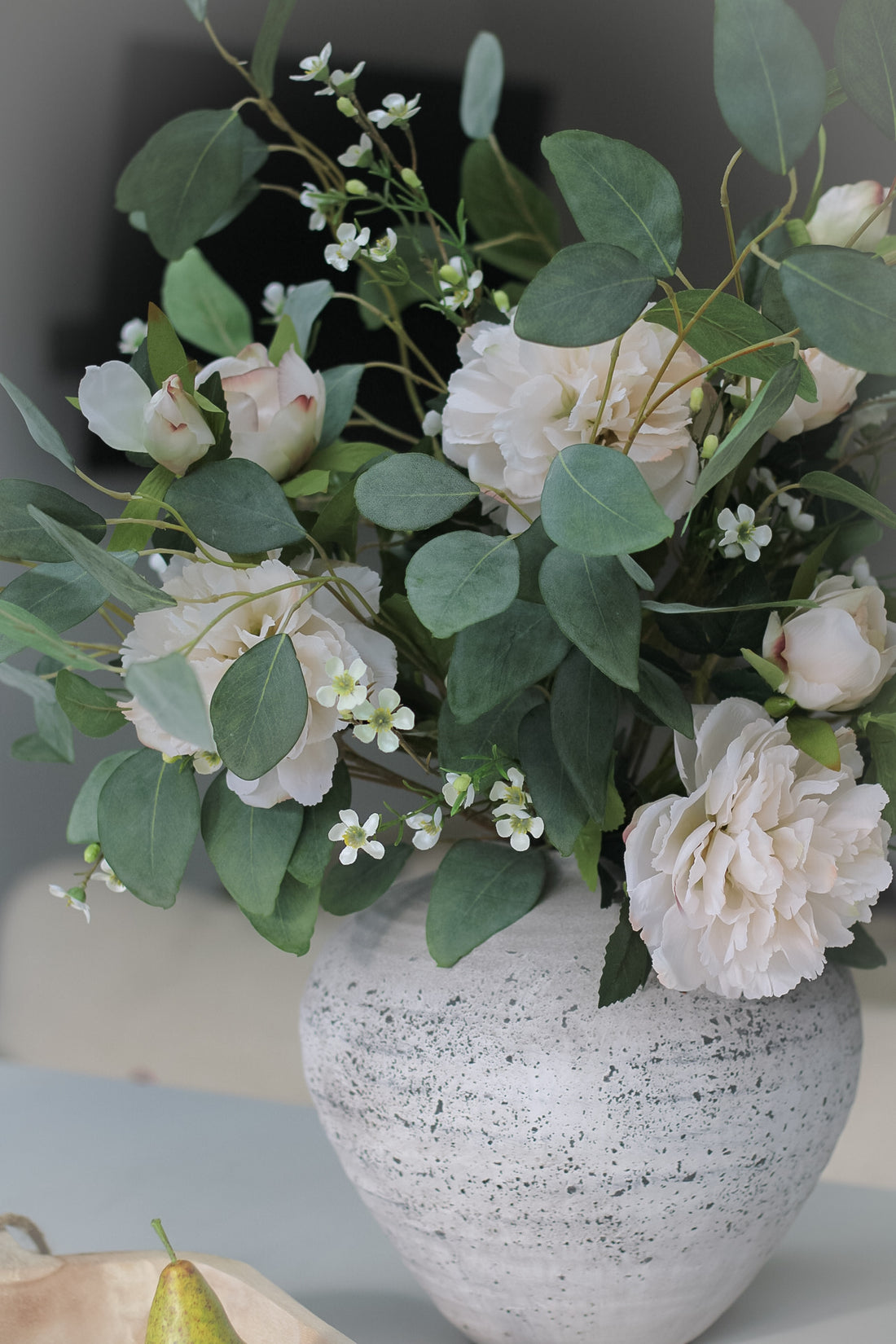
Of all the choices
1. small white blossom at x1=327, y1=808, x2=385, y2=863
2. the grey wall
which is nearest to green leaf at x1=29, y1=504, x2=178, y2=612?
small white blossom at x1=327, y1=808, x2=385, y2=863

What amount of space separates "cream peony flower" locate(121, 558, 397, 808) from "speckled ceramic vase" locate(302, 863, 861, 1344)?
0.35 feet

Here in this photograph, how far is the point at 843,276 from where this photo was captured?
0.95 ft

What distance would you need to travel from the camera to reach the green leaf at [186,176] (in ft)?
1.66

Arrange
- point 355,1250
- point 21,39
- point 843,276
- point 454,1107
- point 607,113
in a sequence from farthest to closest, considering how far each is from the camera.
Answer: point 21,39
point 607,113
point 355,1250
point 454,1107
point 843,276

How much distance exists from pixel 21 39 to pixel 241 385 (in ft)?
2.18

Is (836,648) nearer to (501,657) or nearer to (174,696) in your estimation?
(501,657)

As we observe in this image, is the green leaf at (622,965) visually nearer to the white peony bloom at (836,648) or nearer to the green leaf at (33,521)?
the white peony bloom at (836,648)

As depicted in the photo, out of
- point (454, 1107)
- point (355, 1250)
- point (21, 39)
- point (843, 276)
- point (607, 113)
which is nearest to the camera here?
point (843, 276)

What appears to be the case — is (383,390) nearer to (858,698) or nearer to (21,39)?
(21,39)

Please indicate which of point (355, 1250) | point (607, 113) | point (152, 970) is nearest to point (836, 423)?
point (607, 113)

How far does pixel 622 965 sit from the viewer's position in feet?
1.32

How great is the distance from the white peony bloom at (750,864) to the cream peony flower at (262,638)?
10 centimetres

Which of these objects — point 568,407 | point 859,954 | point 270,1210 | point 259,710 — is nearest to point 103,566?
point 259,710

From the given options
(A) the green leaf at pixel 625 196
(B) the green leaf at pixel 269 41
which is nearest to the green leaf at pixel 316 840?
(A) the green leaf at pixel 625 196
